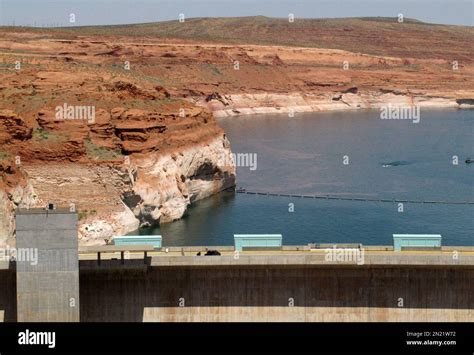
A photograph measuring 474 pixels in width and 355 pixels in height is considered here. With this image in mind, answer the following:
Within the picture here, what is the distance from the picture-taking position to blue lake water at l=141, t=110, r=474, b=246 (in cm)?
6122

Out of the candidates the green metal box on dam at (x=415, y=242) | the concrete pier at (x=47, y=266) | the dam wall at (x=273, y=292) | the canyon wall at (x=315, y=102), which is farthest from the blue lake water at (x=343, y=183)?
the concrete pier at (x=47, y=266)

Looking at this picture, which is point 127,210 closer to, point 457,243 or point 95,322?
point 457,243

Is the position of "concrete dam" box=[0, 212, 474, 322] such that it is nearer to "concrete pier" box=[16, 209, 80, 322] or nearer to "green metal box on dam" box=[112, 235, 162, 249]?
"green metal box on dam" box=[112, 235, 162, 249]

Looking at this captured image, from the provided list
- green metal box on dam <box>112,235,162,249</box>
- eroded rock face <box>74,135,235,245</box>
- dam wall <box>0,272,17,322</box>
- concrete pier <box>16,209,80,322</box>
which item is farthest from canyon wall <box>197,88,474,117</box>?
concrete pier <box>16,209,80,322</box>

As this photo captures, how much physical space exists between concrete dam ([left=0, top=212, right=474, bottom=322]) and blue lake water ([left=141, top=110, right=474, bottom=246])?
2319 centimetres

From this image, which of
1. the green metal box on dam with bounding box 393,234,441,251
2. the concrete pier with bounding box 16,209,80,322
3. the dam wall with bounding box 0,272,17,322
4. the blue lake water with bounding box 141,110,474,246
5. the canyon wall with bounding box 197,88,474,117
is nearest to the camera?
the concrete pier with bounding box 16,209,80,322

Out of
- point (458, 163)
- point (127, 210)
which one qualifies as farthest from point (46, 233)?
point (458, 163)

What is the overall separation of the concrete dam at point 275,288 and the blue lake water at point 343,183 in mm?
23192

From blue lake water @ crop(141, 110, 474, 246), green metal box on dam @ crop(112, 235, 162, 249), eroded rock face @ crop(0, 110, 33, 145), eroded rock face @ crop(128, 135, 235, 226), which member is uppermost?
eroded rock face @ crop(0, 110, 33, 145)

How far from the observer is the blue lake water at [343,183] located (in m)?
61.2

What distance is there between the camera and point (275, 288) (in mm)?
33375

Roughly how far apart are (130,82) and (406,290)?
39931mm

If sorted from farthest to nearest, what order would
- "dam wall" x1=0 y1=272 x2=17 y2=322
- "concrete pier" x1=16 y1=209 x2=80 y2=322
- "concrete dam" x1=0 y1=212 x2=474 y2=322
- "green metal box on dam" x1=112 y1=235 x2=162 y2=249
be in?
1. "green metal box on dam" x1=112 y1=235 x2=162 y2=249
2. "concrete dam" x1=0 y1=212 x2=474 y2=322
3. "dam wall" x1=0 y1=272 x2=17 y2=322
4. "concrete pier" x1=16 y1=209 x2=80 y2=322

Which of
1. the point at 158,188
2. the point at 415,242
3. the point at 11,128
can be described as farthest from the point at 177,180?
the point at 415,242
